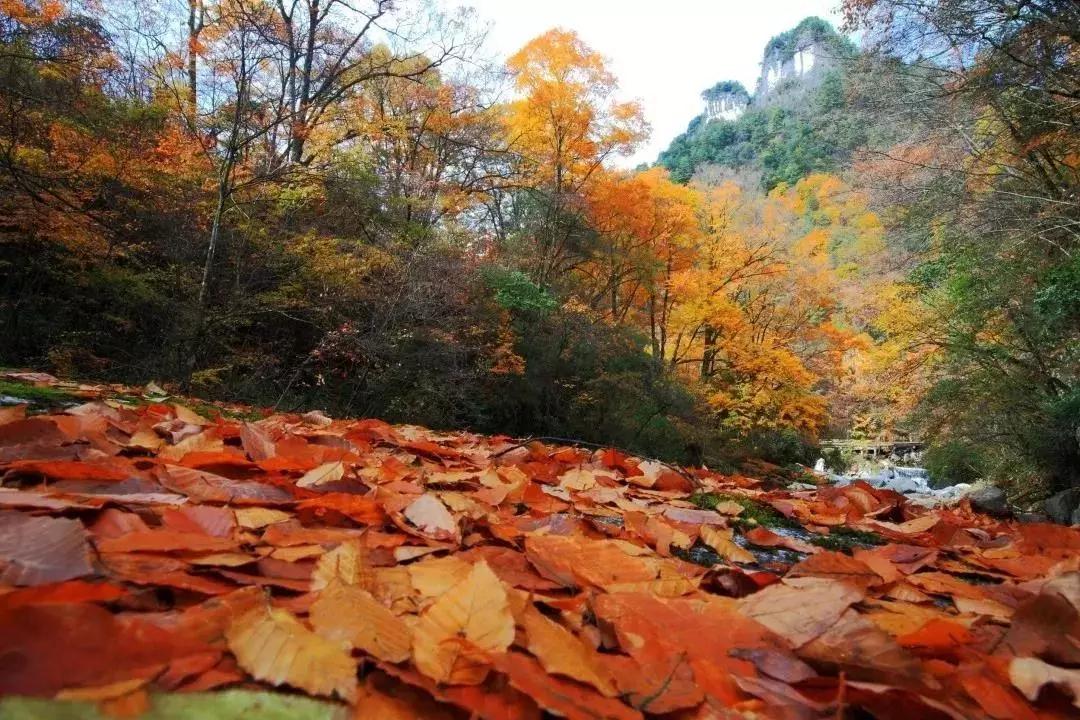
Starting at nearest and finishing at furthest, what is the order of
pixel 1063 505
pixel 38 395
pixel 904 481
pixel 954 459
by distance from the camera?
pixel 38 395
pixel 1063 505
pixel 954 459
pixel 904 481

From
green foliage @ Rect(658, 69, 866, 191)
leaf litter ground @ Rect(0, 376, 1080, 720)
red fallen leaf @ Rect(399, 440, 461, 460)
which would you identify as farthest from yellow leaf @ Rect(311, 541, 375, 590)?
green foliage @ Rect(658, 69, 866, 191)

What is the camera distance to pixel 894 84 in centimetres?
956

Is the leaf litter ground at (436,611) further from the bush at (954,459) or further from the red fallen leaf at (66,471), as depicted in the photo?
the bush at (954,459)

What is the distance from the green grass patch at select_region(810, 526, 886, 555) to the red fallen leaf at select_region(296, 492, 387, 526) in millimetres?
992

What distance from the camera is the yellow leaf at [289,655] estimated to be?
0.44m

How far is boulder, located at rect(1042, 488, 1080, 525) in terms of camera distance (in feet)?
23.5

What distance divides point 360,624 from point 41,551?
1.01 ft

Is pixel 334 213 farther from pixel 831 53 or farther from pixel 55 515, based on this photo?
pixel 55 515

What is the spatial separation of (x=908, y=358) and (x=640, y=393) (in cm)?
554

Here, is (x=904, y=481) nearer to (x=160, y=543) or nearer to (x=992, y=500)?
(x=992, y=500)

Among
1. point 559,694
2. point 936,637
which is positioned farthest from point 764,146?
point 559,694

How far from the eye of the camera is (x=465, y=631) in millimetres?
560

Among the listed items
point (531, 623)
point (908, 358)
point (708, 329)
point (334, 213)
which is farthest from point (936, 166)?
point (531, 623)

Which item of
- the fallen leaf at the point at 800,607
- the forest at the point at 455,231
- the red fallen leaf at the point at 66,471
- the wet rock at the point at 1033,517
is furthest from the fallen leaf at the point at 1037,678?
the wet rock at the point at 1033,517
